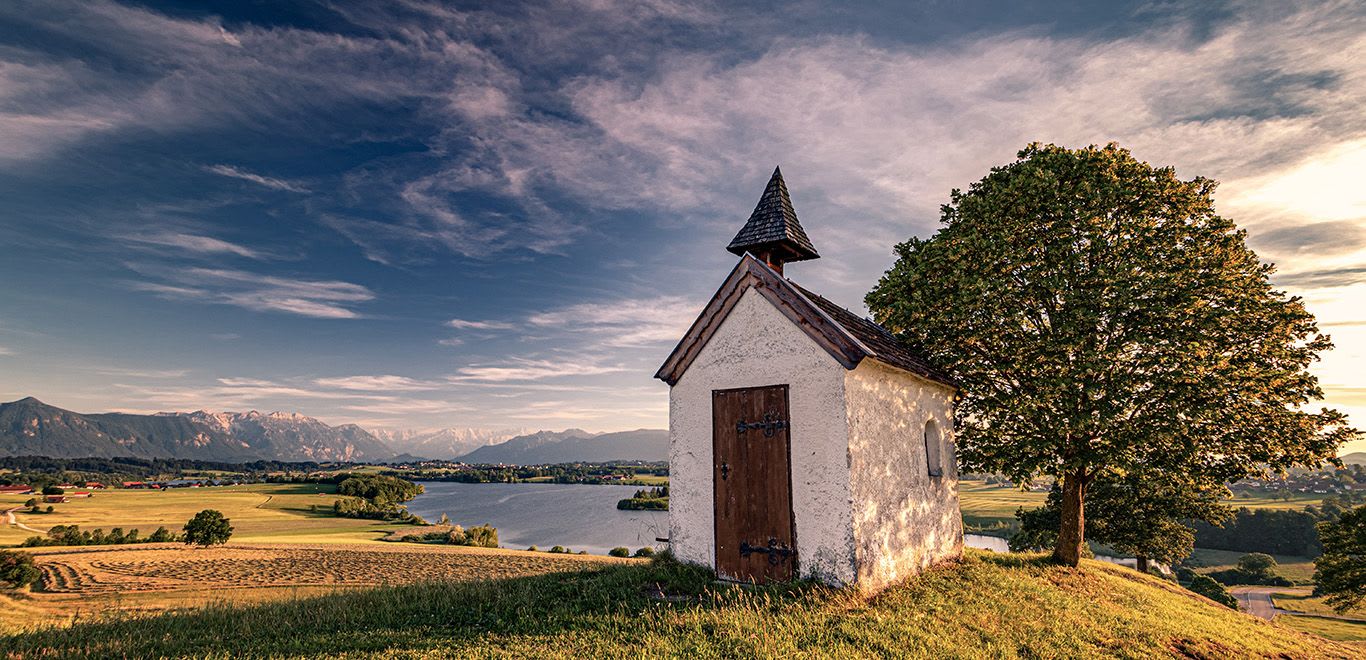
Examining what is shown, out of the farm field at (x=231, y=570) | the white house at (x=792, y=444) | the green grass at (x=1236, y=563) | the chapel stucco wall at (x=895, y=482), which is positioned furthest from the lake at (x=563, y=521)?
the white house at (x=792, y=444)

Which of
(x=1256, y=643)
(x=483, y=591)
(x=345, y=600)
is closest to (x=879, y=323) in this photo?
(x=1256, y=643)

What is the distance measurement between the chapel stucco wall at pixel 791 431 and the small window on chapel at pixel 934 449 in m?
5.58

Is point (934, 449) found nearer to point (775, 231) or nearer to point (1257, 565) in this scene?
point (775, 231)

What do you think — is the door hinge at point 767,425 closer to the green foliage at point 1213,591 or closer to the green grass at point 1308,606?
the green foliage at point 1213,591

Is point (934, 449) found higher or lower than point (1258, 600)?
higher

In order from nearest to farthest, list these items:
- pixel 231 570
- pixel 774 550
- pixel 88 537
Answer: pixel 774 550
pixel 231 570
pixel 88 537

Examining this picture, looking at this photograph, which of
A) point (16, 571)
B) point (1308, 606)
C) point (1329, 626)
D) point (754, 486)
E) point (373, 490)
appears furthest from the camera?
point (373, 490)

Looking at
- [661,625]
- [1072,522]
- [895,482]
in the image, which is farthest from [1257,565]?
[661,625]

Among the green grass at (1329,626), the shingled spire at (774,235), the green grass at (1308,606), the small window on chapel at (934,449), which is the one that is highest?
the shingled spire at (774,235)

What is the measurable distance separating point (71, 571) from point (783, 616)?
82611 millimetres

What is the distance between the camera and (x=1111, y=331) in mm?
14797

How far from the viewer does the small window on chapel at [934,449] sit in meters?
16.1

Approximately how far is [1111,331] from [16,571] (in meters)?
86.5

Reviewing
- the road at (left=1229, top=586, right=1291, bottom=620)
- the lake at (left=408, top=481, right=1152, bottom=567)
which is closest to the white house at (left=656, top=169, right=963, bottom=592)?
the road at (left=1229, top=586, right=1291, bottom=620)
